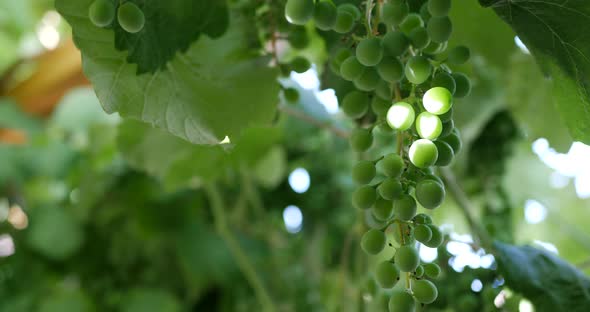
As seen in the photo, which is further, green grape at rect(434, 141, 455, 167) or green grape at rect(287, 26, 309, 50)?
green grape at rect(287, 26, 309, 50)

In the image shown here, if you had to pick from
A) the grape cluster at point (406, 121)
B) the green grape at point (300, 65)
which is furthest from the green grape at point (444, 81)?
the green grape at point (300, 65)

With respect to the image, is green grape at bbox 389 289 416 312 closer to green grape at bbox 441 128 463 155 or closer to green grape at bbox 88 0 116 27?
green grape at bbox 441 128 463 155

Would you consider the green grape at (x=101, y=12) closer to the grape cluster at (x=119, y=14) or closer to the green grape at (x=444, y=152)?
the grape cluster at (x=119, y=14)

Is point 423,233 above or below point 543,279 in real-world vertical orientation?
above

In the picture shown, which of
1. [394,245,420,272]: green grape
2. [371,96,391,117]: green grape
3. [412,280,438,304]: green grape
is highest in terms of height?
[371,96,391,117]: green grape

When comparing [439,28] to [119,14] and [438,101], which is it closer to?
[438,101]

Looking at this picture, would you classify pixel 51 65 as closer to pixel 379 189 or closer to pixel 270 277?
pixel 270 277

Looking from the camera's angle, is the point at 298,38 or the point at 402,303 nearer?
the point at 402,303

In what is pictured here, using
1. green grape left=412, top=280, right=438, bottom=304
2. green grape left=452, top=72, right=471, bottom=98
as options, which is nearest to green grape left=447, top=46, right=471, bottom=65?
green grape left=452, top=72, right=471, bottom=98

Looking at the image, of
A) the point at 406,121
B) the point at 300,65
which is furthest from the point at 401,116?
the point at 300,65
